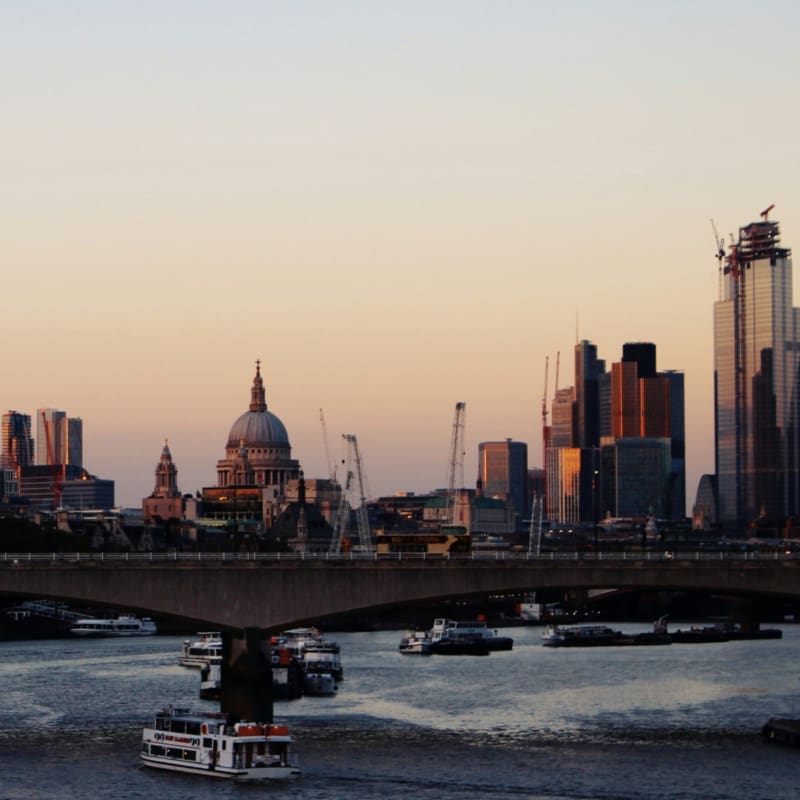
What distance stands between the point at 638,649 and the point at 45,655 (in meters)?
53.7

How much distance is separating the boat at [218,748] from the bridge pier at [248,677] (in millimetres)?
10177

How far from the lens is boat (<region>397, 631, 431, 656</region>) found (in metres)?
181

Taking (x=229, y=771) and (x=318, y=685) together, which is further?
(x=318, y=685)

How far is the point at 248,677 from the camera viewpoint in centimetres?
11062

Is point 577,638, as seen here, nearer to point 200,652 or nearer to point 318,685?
point 200,652

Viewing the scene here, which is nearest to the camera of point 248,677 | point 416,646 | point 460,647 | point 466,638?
point 248,677

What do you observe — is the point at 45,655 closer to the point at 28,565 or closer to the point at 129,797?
the point at 28,565

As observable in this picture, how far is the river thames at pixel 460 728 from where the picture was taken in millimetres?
88125

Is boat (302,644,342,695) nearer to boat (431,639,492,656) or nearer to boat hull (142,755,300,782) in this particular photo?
boat (431,639,492,656)

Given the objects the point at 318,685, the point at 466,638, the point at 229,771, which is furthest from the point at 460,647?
the point at 229,771

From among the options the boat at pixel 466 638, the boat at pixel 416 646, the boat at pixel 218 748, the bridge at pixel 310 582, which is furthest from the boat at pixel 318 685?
the boat at pixel 466 638

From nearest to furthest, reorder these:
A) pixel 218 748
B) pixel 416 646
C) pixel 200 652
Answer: pixel 218 748, pixel 200 652, pixel 416 646

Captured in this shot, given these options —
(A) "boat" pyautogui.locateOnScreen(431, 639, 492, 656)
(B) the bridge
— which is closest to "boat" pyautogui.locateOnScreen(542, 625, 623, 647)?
(A) "boat" pyautogui.locateOnScreen(431, 639, 492, 656)

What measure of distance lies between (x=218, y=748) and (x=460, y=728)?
2034cm
